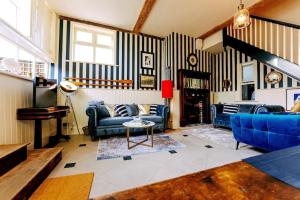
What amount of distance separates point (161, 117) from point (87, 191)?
8.86 feet

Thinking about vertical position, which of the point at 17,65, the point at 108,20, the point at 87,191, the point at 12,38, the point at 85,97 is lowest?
the point at 87,191

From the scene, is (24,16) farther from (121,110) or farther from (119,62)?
(121,110)

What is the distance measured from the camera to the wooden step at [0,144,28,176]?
146cm

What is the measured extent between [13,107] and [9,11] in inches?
63.7

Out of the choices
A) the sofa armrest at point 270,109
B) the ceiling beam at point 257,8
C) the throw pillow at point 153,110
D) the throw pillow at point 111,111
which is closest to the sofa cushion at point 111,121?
the throw pillow at point 111,111

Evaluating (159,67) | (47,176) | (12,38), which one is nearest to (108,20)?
(159,67)

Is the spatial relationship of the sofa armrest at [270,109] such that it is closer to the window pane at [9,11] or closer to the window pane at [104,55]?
the window pane at [104,55]

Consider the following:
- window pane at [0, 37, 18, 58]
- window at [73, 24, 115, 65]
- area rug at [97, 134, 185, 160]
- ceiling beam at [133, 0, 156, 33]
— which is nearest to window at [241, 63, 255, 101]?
area rug at [97, 134, 185, 160]

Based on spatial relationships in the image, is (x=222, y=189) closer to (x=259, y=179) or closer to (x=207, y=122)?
(x=259, y=179)

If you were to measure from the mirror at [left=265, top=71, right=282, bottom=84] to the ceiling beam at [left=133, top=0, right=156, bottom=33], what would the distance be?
3.70 meters

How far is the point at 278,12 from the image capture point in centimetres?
376

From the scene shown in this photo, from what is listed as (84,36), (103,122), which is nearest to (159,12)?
(84,36)

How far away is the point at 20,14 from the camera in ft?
8.82

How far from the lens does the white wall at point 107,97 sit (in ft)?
13.1
